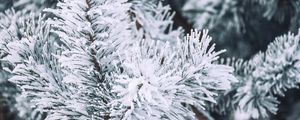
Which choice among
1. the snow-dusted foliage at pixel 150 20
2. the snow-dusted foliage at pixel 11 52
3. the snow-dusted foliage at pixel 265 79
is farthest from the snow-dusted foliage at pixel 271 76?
the snow-dusted foliage at pixel 11 52

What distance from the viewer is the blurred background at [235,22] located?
91 cm

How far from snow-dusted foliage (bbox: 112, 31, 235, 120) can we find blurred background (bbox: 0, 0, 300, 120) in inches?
14.6

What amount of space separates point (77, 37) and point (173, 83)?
121 millimetres

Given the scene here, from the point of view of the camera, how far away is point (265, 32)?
1195 mm

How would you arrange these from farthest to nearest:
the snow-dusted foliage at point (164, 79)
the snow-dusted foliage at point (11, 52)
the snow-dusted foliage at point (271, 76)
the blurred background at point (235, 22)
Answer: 1. the blurred background at point (235, 22)
2. the snow-dusted foliage at point (271, 76)
3. the snow-dusted foliage at point (11, 52)
4. the snow-dusted foliage at point (164, 79)

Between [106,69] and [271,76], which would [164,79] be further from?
[271,76]

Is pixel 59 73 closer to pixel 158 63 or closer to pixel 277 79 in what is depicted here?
pixel 158 63

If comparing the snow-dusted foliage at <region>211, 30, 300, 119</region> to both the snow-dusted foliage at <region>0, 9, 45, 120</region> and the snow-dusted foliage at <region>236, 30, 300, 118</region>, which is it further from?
the snow-dusted foliage at <region>0, 9, 45, 120</region>

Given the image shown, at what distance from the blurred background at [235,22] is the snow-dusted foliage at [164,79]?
0.37 m

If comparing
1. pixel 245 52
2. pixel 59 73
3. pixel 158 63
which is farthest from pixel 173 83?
pixel 245 52

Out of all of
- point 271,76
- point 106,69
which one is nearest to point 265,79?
point 271,76

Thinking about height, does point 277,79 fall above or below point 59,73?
above

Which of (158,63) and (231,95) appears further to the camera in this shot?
(231,95)

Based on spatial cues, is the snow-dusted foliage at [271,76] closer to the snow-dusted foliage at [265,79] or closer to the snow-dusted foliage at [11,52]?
the snow-dusted foliage at [265,79]
